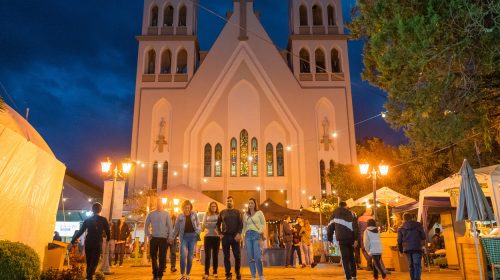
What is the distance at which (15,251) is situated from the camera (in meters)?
6.69

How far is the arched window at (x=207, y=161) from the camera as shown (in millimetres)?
31609

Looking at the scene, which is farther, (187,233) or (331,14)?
(331,14)

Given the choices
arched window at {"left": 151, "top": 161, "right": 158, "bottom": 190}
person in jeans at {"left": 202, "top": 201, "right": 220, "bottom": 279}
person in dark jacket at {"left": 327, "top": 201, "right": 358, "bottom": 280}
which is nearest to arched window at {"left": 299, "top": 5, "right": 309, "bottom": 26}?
arched window at {"left": 151, "top": 161, "right": 158, "bottom": 190}

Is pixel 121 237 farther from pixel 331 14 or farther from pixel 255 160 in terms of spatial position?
pixel 331 14

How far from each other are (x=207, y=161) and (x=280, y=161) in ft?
19.0

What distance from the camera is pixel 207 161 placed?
32.0 meters

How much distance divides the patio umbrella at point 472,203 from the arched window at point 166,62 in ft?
98.5

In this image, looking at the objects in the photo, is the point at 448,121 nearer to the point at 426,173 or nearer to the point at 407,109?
the point at 407,109

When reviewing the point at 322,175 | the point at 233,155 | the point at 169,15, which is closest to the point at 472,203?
the point at 322,175

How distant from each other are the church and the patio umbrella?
2208 centimetres

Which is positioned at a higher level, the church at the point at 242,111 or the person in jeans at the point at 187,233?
the church at the point at 242,111

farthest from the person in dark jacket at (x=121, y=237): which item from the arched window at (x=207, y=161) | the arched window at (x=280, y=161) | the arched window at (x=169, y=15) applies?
the arched window at (x=169, y=15)

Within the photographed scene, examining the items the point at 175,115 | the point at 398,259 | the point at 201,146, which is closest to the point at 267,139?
the point at 201,146

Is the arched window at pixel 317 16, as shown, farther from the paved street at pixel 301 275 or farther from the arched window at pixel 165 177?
the paved street at pixel 301 275
